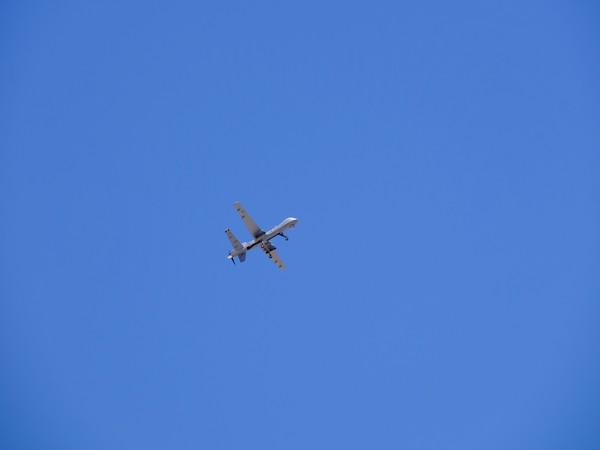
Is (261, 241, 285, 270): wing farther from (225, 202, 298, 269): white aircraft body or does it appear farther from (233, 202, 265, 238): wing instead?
(233, 202, 265, 238): wing

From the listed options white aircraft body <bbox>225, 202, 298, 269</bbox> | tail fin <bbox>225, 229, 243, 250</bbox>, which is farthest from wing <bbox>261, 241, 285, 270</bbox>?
tail fin <bbox>225, 229, 243, 250</bbox>

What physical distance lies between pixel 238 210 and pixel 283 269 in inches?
510

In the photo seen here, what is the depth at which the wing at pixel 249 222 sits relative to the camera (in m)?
115

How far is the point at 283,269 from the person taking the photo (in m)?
124

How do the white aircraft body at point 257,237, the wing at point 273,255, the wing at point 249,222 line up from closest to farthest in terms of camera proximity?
1. the wing at point 249,222
2. the white aircraft body at point 257,237
3. the wing at point 273,255

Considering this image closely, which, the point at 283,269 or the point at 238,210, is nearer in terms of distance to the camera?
the point at 238,210

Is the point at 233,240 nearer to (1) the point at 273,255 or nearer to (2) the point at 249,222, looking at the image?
(2) the point at 249,222

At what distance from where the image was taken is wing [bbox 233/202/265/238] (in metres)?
115

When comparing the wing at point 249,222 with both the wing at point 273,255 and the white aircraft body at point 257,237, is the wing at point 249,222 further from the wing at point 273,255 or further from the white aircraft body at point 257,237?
the wing at point 273,255

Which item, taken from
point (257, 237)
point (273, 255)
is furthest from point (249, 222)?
point (273, 255)

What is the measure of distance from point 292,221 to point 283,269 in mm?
9100

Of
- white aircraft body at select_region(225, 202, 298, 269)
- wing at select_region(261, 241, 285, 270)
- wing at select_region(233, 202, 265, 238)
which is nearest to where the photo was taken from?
wing at select_region(233, 202, 265, 238)

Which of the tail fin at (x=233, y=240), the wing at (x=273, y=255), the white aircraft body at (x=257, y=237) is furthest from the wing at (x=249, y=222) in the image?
the wing at (x=273, y=255)

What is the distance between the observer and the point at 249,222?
117 metres
